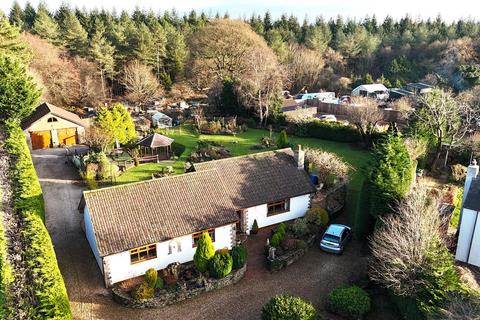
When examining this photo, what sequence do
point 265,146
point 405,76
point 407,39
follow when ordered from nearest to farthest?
point 265,146 → point 405,76 → point 407,39

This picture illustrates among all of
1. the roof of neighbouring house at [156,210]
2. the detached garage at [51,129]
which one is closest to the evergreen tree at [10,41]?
the detached garage at [51,129]

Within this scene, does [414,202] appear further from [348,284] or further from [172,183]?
[172,183]

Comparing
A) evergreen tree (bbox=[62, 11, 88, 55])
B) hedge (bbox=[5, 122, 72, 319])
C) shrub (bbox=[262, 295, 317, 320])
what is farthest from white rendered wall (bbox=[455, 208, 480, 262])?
evergreen tree (bbox=[62, 11, 88, 55])

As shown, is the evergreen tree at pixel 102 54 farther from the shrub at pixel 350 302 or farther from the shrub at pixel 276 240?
the shrub at pixel 350 302

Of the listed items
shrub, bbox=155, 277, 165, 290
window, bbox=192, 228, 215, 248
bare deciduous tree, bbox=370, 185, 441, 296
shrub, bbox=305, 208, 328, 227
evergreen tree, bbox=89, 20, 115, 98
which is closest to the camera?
bare deciduous tree, bbox=370, 185, 441, 296

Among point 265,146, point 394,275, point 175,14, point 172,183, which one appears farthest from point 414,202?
point 175,14

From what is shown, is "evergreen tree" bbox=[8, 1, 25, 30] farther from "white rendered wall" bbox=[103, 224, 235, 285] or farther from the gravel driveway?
"white rendered wall" bbox=[103, 224, 235, 285]
